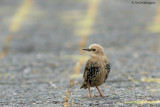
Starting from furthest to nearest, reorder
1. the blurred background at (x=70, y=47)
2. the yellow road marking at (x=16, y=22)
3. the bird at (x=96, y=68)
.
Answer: the yellow road marking at (x=16, y=22)
the blurred background at (x=70, y=47)
the bird at (x=96, y=68)

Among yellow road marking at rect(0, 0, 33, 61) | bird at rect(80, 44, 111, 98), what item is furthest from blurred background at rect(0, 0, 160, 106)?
bird at rect(80, 44, 111, 98)

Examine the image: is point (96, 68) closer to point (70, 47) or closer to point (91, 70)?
point (91, 70)

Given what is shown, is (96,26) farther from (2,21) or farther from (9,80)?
(9,80)

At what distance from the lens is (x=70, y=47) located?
38.7 ft

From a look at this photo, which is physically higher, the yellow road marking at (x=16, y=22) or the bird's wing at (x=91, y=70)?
the yellow road marking at (x=16, y=22)

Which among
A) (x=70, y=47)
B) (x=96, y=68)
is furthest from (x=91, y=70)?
(x=70, y=47)

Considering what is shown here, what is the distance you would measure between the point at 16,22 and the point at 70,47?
398cm

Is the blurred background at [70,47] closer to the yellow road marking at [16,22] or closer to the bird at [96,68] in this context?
the yellow road marking at [16,22]

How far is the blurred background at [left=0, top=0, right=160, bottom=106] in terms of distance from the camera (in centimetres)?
731

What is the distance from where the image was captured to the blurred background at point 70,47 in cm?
731

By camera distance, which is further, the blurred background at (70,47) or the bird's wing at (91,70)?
the blurred background at (70,47)

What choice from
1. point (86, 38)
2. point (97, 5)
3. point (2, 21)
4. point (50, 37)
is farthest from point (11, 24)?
point (97, 5)

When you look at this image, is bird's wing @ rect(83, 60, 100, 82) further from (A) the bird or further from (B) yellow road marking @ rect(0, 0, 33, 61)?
(B) yellow road marking @ rect(0, 0, 33, 61)

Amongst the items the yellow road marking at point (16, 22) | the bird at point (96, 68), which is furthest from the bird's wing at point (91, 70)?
the yellow road marking at point (16, 22)
